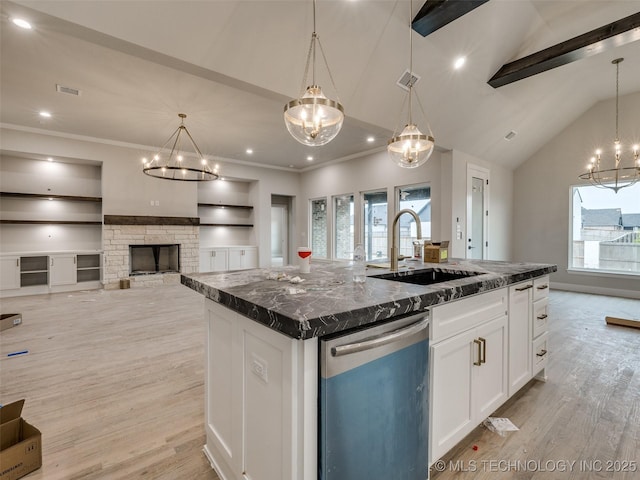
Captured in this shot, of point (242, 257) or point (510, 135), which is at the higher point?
point (510, 135)

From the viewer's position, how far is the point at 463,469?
1.58 metres

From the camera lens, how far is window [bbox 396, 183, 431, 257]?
20.6 ft

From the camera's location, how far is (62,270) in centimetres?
614

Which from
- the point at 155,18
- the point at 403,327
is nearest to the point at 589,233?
the point at 403,327

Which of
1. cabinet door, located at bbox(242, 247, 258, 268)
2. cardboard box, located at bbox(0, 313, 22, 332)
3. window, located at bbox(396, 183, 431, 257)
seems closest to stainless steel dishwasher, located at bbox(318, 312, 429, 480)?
window, located at bbox(396, 183, 431, 257)

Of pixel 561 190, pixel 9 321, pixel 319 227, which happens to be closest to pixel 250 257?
pixel 319 227

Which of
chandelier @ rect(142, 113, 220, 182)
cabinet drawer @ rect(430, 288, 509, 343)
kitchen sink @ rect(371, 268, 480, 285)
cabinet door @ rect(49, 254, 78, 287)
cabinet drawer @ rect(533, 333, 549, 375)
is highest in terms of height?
chandelier @ rect(142, 113, 220, 182)

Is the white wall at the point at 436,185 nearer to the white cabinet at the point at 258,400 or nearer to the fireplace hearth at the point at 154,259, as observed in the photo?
the fireplace hearth at the point at 154,259

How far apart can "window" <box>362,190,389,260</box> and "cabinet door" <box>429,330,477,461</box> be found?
5569mm

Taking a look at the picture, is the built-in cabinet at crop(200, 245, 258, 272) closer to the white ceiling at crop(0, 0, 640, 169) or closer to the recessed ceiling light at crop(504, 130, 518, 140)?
the white ceiling at crop(0, 0, 640, 169)

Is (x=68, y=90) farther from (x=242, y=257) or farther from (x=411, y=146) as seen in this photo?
(x=242, y=257)

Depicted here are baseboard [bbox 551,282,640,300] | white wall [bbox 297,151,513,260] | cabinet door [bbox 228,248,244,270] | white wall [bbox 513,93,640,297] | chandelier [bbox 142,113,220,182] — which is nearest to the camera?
white wall [bbox 297,151,513,260]

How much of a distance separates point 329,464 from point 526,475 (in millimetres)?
1281

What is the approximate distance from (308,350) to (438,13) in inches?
136
